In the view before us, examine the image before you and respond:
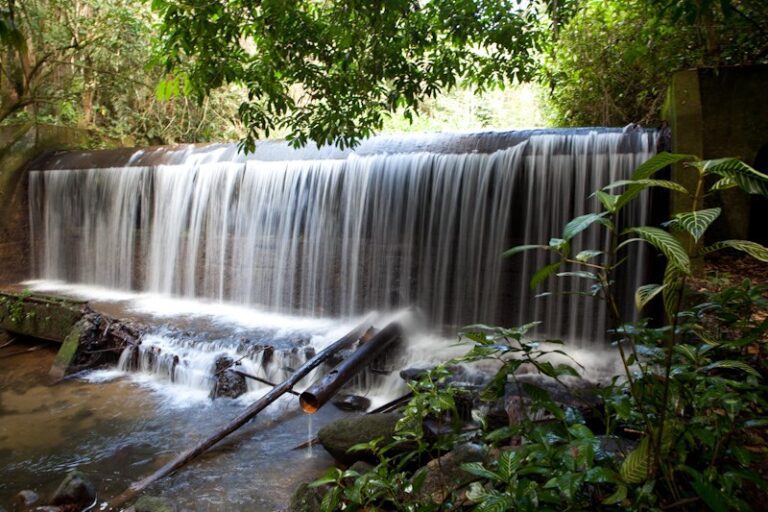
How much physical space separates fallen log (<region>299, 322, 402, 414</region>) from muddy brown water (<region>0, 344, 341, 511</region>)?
55 centimetres

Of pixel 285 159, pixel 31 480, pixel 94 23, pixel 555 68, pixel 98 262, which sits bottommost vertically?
pixel 31 480

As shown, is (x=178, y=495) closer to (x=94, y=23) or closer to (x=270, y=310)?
(x=270, y=310)

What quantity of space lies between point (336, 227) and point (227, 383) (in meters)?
3.03

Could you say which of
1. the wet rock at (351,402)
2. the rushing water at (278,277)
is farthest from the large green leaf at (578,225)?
the wet rock at (351,402)

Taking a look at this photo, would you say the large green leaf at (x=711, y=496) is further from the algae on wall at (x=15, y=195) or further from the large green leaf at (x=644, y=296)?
the algae on wall at (x=15, y=195)

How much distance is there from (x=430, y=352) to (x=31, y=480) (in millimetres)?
4137

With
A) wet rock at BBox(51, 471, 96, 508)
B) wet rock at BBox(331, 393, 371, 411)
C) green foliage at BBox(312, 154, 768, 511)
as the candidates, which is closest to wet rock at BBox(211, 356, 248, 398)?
wet rock at BBox(331, 393, 371, 411)

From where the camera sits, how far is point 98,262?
10.1m

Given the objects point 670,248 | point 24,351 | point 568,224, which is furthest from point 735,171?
point 24,351

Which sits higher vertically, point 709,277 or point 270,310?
point 709,277

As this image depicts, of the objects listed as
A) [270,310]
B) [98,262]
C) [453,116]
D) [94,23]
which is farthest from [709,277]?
[453,116]

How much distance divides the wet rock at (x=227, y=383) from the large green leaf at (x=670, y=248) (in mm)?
5127

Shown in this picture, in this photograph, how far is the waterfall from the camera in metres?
6.14

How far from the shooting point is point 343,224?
760 centimetres
